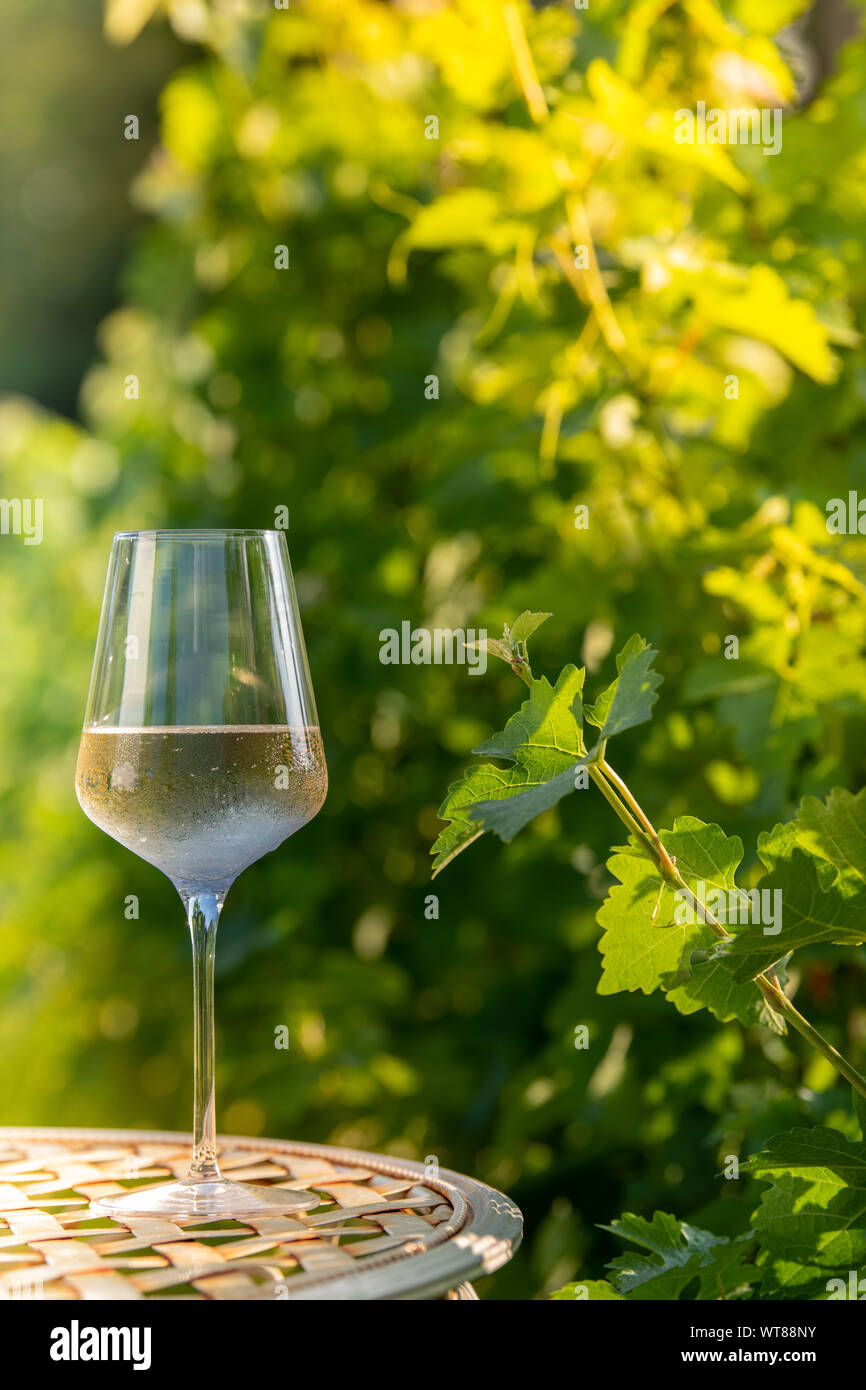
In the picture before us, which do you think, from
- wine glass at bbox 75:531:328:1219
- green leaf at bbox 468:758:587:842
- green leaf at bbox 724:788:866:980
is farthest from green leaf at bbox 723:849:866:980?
wine glass at bbox 75:531:328:1219

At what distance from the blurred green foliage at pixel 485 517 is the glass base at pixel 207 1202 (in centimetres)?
A: 33

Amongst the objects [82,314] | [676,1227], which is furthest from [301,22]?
[82,314]

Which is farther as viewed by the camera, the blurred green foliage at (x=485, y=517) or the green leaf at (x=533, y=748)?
the blurred green foliage at (x=485, y=517)

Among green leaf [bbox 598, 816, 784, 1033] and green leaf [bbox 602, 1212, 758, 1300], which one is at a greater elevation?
green leaf [bbox 598, 816, 784, 1033]

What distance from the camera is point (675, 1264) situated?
70 centimetres

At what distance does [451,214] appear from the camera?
1.12 metres

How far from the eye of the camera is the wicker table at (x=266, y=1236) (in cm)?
64

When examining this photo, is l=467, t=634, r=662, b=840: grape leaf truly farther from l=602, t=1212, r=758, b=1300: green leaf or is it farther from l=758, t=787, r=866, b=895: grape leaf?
l=602, t=1212, r=758, b=1300: green leaf

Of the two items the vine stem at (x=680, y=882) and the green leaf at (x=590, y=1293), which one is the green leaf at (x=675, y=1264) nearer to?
the green leaf at (x=590, y=1293)

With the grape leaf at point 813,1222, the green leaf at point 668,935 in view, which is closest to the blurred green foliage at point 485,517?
the grape leaf at point 813,1222

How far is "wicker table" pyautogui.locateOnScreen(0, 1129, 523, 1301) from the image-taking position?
0.64 meters

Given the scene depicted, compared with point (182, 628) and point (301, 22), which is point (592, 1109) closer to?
point (182, 628)

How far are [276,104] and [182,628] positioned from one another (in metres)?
1.10

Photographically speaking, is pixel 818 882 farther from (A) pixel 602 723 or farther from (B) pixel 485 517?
(B) pixel 485 517
